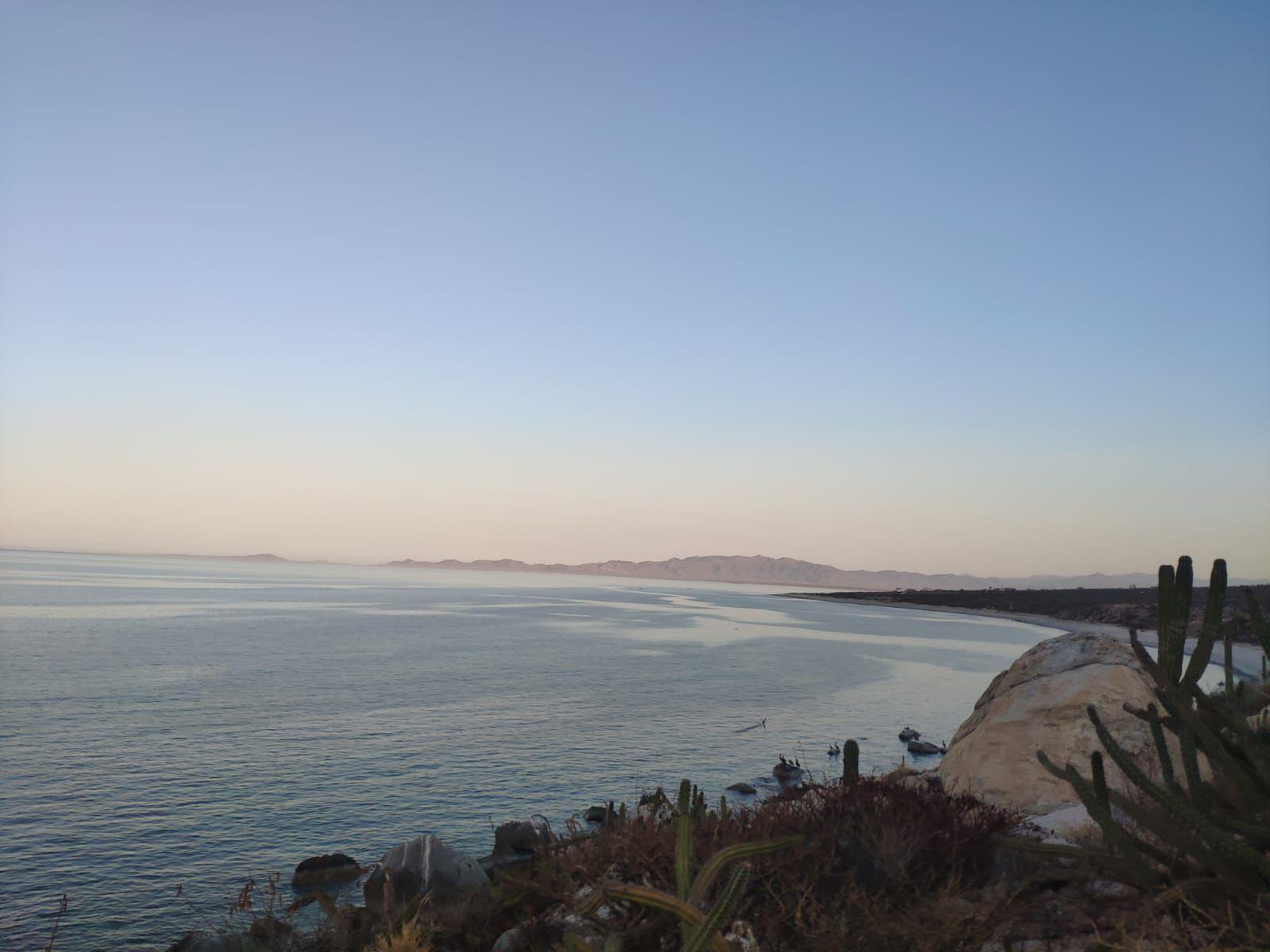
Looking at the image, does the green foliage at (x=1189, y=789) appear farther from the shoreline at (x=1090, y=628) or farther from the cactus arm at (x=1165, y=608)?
the shoreline at (x=1090, y=628)

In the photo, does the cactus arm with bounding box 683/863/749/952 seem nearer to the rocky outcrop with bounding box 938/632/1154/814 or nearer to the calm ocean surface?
the rocky outcrop with bounding box 938/632/1154/814

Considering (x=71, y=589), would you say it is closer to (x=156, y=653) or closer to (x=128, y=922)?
(x=156, y=653)

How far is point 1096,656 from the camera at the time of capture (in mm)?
11977

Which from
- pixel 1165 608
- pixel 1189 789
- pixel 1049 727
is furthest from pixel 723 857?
pixel 1049 727

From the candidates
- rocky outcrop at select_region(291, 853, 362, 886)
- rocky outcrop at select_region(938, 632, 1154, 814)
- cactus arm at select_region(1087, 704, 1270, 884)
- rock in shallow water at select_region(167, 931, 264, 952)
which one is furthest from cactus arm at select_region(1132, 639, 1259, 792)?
rocky outcrop at select_region(291, 853, 362, 886)

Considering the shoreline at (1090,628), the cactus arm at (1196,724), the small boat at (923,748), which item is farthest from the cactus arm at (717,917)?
the small boat at (923,748)

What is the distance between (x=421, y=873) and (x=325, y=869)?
158 inches

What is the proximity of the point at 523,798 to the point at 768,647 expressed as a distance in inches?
1968

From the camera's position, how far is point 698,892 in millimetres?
5340

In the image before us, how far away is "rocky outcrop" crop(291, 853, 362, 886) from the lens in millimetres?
14539

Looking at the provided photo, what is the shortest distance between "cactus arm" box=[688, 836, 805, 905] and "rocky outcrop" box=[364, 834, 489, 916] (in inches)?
281

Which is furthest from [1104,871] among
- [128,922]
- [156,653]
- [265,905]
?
[156,653]

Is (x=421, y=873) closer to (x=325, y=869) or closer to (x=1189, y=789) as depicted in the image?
(x=325, y=869)

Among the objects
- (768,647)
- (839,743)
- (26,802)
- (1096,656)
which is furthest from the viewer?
(768,647)
